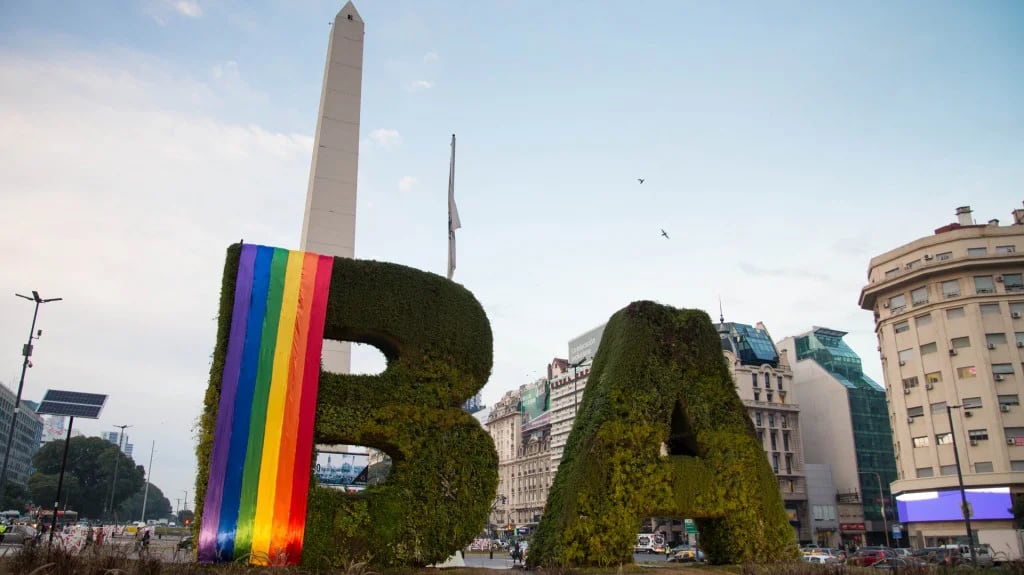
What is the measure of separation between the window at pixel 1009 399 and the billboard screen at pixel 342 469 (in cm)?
4040

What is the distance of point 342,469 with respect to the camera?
30.4m

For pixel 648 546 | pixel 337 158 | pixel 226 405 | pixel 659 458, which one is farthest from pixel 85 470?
pixel 659 458

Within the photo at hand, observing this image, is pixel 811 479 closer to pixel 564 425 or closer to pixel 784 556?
pixel 564 425

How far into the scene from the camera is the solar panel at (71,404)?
3056 cm

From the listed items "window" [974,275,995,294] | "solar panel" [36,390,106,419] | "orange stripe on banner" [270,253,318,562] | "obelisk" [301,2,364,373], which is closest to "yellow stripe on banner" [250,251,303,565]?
"orange stripe on banner" [270,253,318,562]

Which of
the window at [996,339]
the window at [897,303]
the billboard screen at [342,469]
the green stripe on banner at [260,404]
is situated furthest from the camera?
the window at [897,303]

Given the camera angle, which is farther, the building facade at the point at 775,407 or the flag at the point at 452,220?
the building facade at the point at 775,407

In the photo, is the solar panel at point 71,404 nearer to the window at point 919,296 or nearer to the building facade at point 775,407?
the window at point 919,296

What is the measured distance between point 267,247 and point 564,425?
83707 millimetres

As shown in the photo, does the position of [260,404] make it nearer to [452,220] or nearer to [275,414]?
[275,414]

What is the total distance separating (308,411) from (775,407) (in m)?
71.3

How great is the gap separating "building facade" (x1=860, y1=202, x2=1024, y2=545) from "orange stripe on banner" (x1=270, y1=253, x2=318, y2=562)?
143 feet

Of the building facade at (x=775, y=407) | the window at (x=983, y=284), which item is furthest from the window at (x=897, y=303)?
the building facade at (x=775, y=407)

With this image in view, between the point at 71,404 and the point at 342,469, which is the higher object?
the point at 71,404
